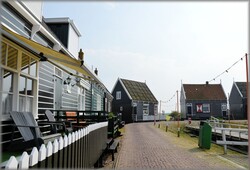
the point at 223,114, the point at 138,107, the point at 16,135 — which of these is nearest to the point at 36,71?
the point at 16,135

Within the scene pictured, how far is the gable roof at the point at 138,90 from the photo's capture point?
42.2 metres

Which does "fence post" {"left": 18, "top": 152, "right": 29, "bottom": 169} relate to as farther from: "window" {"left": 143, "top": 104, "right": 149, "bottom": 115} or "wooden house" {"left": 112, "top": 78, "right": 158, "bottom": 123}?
"window" {"left": 143, "top": 104, "right": 149, "bottom": 115}

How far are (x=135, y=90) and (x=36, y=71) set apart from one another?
36.6m

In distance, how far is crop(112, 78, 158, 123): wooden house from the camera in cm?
4019

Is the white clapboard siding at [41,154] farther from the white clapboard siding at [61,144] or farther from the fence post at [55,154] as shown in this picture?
the white clapboard siding at [61,144]

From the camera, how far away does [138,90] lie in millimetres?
44906

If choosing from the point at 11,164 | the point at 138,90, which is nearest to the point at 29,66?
the point at 11,164

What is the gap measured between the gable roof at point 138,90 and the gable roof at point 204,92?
7.28 m

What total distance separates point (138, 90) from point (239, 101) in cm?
1767

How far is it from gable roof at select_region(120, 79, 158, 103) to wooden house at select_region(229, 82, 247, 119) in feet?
46.2

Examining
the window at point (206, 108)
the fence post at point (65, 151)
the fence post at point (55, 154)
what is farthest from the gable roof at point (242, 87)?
the fence post at point (55, 154)

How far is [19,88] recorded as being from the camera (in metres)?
6.27

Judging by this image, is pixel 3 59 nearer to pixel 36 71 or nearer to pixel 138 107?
pixel 36 71

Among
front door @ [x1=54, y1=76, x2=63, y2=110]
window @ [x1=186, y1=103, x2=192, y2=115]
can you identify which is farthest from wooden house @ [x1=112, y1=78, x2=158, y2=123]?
front door @ [x1=54, y1=76, x2=63, y2=110]
